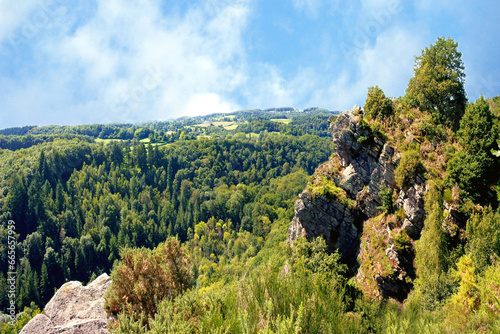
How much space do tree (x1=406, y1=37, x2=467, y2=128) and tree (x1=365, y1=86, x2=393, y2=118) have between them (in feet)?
9.70

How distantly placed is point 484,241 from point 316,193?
1579 cm

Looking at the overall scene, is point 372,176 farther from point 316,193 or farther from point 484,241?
point 484,241

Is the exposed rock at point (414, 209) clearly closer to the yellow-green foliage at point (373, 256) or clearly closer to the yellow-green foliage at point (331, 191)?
the yellow-green foliage at point (373, 256)

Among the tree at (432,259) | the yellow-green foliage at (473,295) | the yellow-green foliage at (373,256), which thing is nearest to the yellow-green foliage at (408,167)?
the tree at (432,259)

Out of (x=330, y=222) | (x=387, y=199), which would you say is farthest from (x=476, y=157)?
(x=330, y=222)

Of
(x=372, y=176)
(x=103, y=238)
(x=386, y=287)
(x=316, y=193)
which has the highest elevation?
(x=372, y=176)

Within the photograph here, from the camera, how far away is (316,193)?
105 feet

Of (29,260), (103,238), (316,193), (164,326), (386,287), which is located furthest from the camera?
(103,238)

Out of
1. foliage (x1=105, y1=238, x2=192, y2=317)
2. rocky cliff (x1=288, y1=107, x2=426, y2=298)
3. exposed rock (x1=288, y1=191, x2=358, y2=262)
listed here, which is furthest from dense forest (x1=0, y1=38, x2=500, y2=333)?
exposed rock (x1=288, y1=191, x2=358, y2=262)

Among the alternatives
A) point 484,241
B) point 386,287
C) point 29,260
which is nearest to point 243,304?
point 484,241

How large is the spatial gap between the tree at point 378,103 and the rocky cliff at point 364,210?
65.3 inches

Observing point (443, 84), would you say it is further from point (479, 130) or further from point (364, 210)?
point (364, 210)

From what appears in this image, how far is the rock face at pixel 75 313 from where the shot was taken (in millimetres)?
11945

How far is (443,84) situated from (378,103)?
19.0 feet
